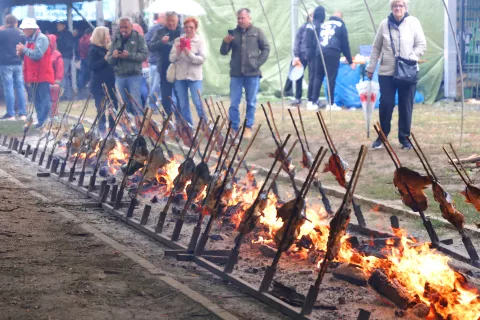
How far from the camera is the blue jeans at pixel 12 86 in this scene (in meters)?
20.7

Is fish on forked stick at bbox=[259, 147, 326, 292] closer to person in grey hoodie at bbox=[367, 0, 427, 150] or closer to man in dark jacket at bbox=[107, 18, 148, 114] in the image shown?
person in grey hoodie at bbox=[367, 0, 427, 150]

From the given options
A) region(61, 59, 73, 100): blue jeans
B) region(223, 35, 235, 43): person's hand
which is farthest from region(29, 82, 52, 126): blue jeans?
region(61, 59, 73, 100): blue jeans

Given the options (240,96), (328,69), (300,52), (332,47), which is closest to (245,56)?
(240,96)

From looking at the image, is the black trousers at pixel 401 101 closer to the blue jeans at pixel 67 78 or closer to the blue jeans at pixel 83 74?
the blue jeans at pixel 83 74

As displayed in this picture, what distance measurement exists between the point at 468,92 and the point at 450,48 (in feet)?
3.67

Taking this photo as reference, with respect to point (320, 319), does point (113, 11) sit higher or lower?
higher

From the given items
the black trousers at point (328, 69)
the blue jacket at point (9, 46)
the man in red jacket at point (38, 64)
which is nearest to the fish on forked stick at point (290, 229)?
the man in red jacket at point (38, 64)

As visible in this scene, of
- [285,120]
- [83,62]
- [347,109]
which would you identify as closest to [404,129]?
[285,120]

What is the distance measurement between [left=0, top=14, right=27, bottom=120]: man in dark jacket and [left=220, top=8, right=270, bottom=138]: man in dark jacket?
6.80 metres

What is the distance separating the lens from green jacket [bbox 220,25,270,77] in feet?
51.7

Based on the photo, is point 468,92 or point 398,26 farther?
point 468,92

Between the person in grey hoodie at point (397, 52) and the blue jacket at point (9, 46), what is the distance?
1020 cm

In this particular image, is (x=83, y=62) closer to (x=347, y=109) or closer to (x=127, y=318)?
(x=347, y=109)

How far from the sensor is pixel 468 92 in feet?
70.5
